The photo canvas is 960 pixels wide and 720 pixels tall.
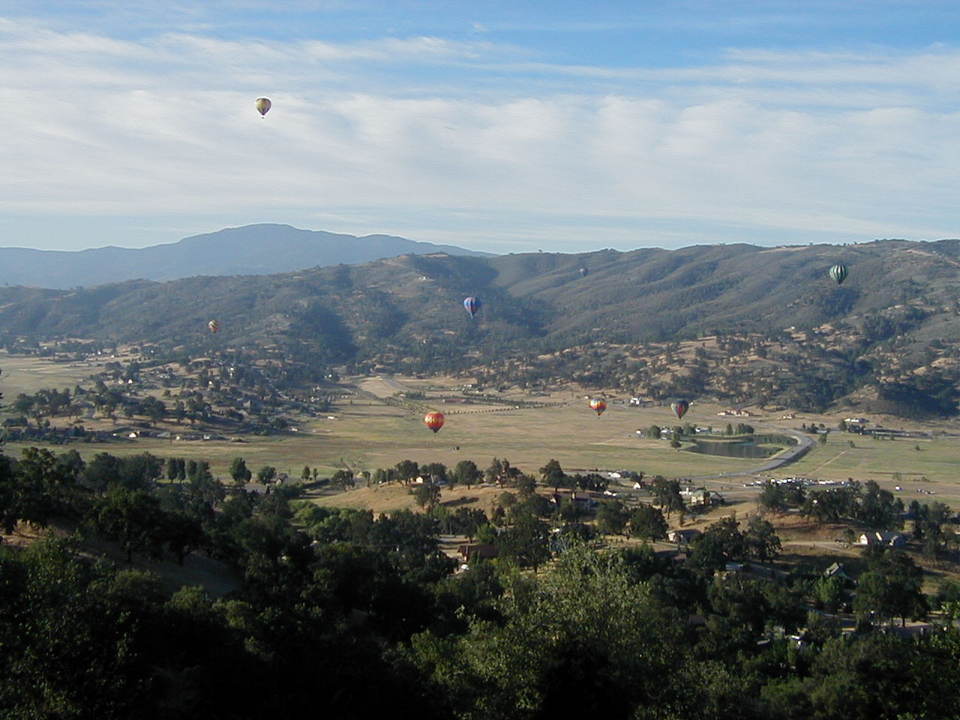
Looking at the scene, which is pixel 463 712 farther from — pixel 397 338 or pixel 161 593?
pixel 397 338

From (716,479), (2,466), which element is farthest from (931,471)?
(2,466)

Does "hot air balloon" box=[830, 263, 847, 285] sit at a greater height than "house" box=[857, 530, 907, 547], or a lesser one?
greater

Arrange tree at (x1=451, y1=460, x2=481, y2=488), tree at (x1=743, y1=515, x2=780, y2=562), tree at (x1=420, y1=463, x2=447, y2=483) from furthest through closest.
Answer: tree at (x1=420, y1=463, x2=447, y2=483)
tree at (x1=451, y1=460, x2=481, y2=488)
tree at (x1=743, y1=515, x2=780, y2=562)

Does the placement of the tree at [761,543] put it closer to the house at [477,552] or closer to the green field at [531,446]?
the house at [477,552]

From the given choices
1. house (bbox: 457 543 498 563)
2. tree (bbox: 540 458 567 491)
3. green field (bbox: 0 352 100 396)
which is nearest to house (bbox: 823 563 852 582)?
house (bbox: 457 543 498 563)

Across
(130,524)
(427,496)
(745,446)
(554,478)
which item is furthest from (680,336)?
(130,524)

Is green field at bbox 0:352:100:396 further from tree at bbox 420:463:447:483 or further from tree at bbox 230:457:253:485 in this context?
tree at bbox 420:463:447:483
